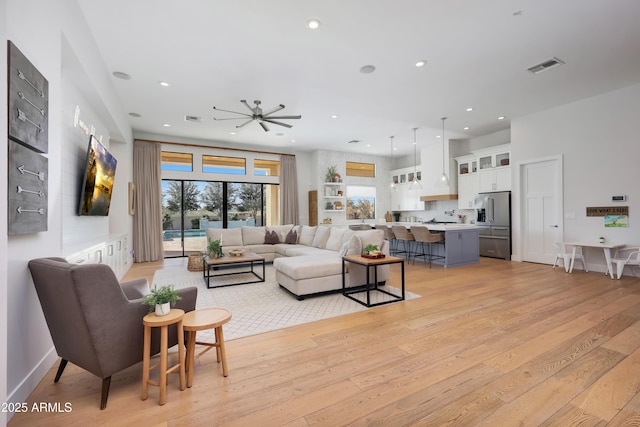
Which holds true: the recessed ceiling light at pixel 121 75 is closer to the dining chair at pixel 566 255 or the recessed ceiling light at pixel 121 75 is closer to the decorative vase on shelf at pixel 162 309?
the decorative vase on shelf at pixel 162 309

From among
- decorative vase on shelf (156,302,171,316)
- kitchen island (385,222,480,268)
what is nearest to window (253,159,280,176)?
kitchen island (385,222,480,268)

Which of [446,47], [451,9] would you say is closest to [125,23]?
[451,9]

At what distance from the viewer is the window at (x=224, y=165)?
8164mm

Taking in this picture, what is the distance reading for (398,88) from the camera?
485 cm

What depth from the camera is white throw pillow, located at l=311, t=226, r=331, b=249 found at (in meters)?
6.15

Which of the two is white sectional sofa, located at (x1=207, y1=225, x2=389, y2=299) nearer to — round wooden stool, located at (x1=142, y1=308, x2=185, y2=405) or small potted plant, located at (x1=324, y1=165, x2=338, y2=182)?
round wooden stool, located at (x1=142, y1=308, x2=185, y2=405)

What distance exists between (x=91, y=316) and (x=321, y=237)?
4765mm

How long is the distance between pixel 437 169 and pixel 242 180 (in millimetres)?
5844

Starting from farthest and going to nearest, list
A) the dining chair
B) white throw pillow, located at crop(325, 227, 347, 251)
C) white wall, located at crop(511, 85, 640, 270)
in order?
1. white throw pillow, located at crop(325, 227, 347, 251)
2. the dining chair
3. white wall, located at crop(511, 85, 640, 270)

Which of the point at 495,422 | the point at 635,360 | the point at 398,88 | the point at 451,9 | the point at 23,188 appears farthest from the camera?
the point at 398,88

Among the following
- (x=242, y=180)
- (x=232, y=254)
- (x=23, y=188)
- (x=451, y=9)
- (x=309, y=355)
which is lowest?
(x=309, y=355)

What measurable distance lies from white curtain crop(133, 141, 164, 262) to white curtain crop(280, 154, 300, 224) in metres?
3.36

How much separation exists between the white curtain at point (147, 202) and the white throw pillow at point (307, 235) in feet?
12.0

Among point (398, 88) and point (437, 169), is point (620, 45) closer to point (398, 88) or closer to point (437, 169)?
point (398, 88)
